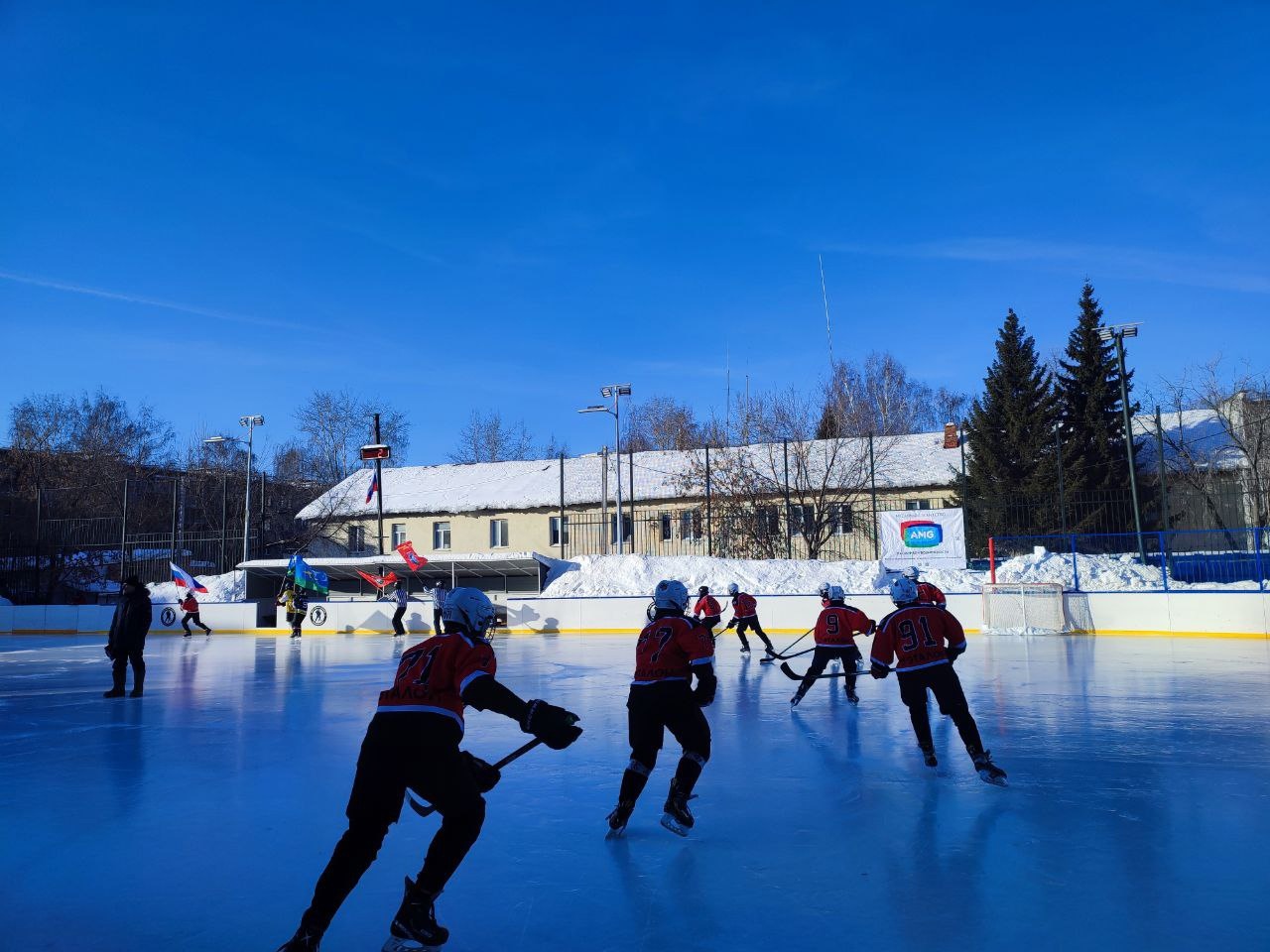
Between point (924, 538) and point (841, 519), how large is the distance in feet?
20.0

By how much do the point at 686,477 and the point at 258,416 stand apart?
17.1 m

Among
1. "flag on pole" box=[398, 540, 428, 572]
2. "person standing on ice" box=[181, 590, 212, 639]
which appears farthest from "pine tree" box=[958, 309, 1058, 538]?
"person standing on ice" box=[181, 590, 212, 639]

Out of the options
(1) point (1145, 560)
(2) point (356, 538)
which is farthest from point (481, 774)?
(2) point (356, 538)

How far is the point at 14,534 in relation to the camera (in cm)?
3638

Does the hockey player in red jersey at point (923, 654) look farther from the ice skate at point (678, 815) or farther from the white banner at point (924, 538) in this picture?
the white banner at point (924, 538)

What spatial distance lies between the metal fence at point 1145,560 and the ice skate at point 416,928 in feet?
68.6

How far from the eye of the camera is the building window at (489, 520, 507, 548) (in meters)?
42.2

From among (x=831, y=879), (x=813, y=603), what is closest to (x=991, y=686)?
(x=831, y=879)

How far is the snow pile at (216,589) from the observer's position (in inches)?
1271

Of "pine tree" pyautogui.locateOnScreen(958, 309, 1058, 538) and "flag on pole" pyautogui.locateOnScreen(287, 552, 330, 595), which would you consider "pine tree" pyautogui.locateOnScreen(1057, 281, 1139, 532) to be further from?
"flag on pole" pyautogui.locateOnScreen(287, 552, 330, 595)

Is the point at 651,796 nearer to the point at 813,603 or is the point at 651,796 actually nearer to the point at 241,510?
the point at 813,603

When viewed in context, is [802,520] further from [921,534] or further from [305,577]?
[305,577]

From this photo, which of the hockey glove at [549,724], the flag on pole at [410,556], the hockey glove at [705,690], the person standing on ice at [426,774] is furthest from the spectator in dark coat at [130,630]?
the flag on pole at [410,556]

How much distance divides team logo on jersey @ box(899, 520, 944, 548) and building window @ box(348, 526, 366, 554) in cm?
2652
